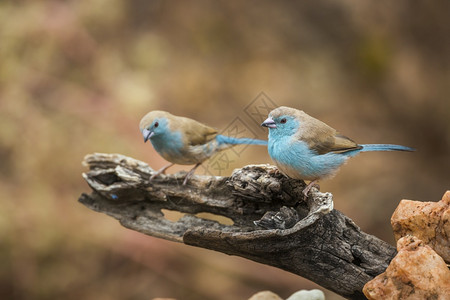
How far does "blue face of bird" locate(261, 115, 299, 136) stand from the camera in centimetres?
297

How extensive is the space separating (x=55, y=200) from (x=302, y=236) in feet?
11.6

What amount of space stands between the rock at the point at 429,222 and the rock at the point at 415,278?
20 cm

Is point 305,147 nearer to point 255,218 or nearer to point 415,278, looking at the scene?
point 255,218

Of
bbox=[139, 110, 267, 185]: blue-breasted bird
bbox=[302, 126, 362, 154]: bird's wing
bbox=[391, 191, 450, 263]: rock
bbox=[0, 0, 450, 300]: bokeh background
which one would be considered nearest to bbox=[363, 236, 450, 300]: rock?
bbox=[391, 191, 450, 263]: rock

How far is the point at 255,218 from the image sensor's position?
10.0ft

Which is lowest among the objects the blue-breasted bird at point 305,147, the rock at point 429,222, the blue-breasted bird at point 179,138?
the rock at point 429,222

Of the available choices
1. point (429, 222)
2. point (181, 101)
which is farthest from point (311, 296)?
point (181, 101)

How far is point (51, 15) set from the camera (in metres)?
5.76

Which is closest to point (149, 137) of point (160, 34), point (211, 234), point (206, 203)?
point (206, 203)

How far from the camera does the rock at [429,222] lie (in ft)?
8.43

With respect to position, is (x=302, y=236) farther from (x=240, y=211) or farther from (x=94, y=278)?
(x=94, y=278)

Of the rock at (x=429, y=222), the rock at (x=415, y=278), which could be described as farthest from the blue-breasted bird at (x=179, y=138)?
the rock at (x=415, y=278)

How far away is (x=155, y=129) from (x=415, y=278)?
195 cm

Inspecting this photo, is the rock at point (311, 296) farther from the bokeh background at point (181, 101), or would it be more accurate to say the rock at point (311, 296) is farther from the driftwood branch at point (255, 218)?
the bokeh background at point (181, 101)
